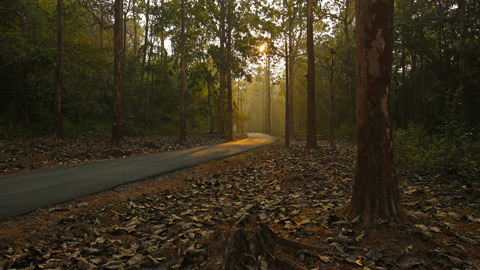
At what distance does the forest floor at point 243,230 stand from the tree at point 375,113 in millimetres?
379

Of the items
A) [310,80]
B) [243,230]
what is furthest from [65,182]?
[310,80]

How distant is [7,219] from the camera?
445cm

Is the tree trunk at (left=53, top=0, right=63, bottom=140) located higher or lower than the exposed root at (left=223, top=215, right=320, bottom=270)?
higher

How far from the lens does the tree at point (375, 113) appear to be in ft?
12.8

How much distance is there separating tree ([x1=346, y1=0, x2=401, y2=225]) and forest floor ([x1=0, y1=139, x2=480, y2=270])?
1.24 feet

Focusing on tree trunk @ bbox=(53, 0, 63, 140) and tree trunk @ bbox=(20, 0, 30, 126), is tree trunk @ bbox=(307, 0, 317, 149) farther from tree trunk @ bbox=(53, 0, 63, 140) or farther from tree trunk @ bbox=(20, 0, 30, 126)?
tree trunk @ bbox=(20, 0, 30, 126)

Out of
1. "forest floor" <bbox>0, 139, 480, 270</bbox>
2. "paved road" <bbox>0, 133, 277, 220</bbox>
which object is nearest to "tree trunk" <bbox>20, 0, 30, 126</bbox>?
"paved road" <bbox>0, 133, 277, 220</bbox>

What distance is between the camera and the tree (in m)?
3.90

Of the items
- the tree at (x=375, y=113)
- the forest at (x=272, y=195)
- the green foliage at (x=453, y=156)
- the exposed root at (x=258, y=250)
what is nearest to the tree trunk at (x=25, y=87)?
the forest at (x=272, y=195)

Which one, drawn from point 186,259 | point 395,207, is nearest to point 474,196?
point 395,207

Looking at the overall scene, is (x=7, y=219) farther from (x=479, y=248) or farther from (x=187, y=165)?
(x=479, y=248)

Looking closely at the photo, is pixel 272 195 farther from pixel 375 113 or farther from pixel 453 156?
pixel 453 156

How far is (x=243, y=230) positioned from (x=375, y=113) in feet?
8.63

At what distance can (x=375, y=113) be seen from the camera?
3908 mm
